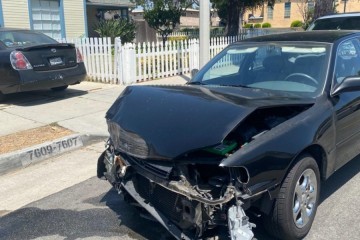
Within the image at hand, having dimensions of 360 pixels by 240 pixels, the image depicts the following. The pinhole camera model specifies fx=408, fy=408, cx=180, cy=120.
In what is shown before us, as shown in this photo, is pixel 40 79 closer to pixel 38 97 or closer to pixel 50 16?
pixel 38 97

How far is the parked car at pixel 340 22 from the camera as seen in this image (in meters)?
9.12

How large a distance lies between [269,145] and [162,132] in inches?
31.6

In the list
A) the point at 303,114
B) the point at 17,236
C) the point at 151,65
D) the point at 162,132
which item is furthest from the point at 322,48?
the point at 151,65

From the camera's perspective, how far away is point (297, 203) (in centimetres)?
331

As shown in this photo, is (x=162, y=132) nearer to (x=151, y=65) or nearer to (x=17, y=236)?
(x=17, y=236)

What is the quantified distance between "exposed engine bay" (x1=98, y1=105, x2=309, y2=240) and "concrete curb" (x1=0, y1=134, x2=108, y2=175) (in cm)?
257

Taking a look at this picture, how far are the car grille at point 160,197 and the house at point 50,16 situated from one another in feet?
48.5

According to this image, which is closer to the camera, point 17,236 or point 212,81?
point 17,236

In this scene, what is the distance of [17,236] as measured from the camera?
3688mm

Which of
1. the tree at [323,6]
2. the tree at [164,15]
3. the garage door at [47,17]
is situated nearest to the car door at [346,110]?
the tree at [323,6]

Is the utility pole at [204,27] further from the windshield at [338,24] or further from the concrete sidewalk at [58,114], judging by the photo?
the windshield at [338,24]

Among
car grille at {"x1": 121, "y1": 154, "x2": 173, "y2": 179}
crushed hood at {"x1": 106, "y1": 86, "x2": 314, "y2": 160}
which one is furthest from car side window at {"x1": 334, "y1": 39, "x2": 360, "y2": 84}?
car grille at {"x1": 121, "y1": 154, "x2": 173, "y2": 179}

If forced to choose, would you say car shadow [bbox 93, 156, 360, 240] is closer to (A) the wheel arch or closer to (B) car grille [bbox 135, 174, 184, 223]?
(A) the wheel arch

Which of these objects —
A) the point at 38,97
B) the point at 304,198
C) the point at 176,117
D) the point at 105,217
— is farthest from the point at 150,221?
the point at 38,97
